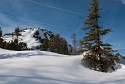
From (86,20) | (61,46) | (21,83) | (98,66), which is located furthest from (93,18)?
(61,46)

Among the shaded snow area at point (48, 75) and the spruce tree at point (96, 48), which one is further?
the spruce tree at point (96, 48)

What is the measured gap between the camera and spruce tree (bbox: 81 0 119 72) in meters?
18.1

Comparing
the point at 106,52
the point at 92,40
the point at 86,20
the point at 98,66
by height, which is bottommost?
the point at 98,66

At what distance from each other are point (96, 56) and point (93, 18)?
4.35 meters

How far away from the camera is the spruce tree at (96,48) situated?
59.5 feet

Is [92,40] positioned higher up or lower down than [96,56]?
higher up

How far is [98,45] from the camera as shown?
60.7 feet

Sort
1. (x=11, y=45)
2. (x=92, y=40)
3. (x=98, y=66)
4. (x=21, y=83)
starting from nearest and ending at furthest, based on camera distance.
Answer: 1. (x=21, y=83)
2. (x=98, y=66)
3. (x=92, y=40)
4. (x=11, y=45)

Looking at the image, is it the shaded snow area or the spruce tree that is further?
the spruce tree

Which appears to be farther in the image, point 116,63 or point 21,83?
point 116,63

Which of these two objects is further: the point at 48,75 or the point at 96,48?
the point at 96,48

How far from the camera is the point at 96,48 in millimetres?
18797

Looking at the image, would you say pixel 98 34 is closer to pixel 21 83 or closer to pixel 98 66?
pixel 98 66

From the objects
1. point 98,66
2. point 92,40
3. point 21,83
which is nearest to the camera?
point 21,83
